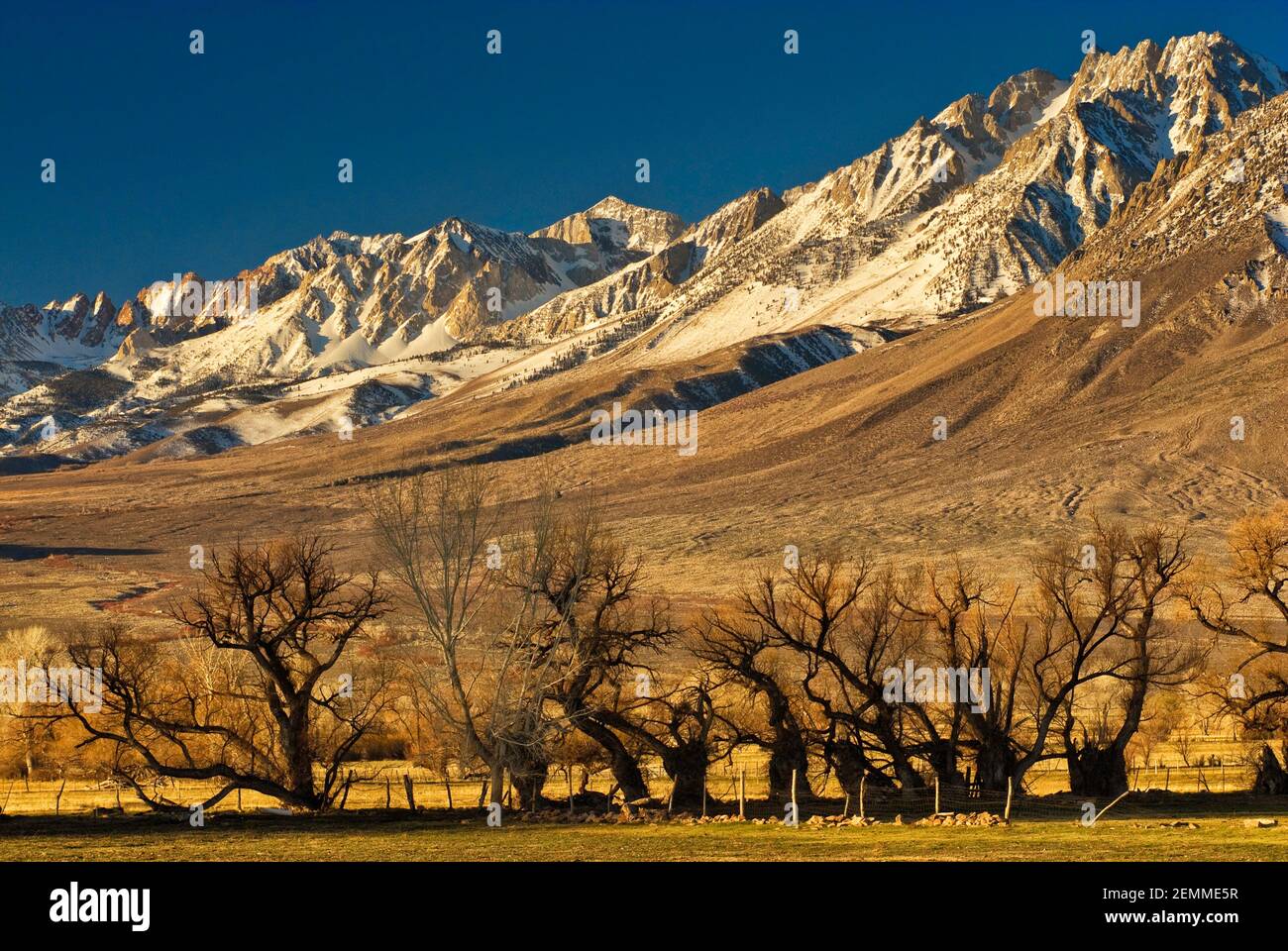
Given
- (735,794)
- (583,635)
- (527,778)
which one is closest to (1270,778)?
(735,794)

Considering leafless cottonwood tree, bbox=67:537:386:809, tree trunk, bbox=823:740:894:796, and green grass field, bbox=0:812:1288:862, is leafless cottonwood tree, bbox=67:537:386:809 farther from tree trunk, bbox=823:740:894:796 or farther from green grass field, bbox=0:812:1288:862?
tree trunk, bbox=823:740:894:796

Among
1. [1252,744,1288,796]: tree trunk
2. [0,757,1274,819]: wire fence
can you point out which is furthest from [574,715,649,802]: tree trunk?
[1252,744,1288,796]: tree trunk

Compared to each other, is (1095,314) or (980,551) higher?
(1095,314)

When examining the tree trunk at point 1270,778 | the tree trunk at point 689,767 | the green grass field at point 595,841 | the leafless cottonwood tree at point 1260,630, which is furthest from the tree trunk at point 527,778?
the tree trunk at point 1270,778

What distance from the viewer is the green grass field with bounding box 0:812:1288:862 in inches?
882

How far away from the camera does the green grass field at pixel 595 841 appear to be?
882 inches

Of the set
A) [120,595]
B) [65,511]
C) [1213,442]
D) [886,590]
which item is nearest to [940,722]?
[886,590]

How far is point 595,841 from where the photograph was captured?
25984mm

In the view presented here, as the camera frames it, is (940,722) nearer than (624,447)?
Yes

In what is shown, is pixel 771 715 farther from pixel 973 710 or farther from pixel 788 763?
pixel 973 710

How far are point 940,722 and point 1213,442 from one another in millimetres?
113656
